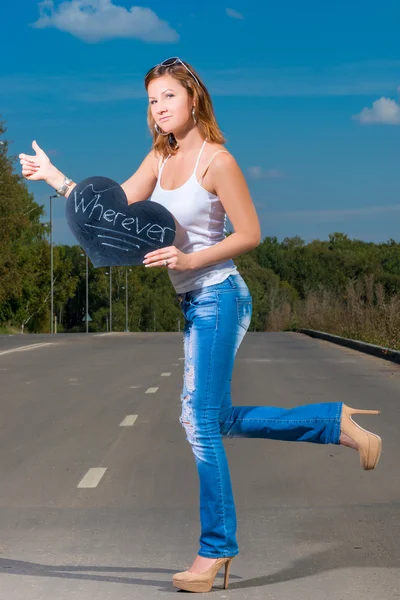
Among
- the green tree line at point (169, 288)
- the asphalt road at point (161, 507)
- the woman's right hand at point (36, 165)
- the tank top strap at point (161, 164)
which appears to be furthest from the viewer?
the green tree line at point (169, 288)

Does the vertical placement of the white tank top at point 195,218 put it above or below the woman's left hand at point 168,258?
above

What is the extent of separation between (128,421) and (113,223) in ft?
25.7

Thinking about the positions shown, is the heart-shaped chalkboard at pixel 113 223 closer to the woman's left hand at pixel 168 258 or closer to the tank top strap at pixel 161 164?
the woman's left hand at pixel 168 258

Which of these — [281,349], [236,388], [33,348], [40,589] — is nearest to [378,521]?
[40,589]

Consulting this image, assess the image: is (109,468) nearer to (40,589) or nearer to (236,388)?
(40,589)

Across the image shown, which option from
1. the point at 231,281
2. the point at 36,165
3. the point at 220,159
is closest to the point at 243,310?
the point at 231,281

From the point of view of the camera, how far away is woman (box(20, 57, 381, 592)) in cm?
480

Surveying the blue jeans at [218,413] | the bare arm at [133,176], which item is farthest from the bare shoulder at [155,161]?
the blue jeans at [218,413]

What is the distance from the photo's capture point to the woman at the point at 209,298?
4.80 m

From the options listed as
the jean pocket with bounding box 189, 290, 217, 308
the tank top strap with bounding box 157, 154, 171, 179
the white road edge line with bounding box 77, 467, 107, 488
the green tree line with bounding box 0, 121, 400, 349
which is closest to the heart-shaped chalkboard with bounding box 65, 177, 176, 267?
the tank top strap with bounding box 157, 154, 171, 179

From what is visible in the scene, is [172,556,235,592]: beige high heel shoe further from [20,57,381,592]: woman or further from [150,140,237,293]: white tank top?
[150,140,237,293]: white tank top

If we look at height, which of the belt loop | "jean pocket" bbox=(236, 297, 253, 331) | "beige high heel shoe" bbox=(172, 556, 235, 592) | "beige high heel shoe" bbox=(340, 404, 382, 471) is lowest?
"beige high heel shoe" bbox=(172, 556, 235, 592)

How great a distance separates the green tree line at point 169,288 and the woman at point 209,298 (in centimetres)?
2441

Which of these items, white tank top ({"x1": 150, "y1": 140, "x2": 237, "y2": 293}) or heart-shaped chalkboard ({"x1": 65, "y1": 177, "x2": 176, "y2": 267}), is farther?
white tank top ({"x1": 150, "y1": 140, "x2": 237, "y2": 293})
